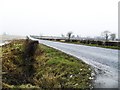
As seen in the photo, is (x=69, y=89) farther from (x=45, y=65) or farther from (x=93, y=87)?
(x=45, y=65)

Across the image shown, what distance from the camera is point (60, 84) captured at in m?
11.4

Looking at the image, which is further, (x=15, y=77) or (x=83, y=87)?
(x=15, y=77)

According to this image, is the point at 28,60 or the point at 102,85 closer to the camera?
the point at 102,85

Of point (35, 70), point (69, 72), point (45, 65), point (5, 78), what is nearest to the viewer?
point (5, 78)

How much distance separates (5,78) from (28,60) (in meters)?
3.31

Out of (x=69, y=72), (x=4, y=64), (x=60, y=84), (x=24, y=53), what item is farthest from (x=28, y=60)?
(x=60, y=84)

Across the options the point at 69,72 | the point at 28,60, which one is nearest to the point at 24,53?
the point at 28,60

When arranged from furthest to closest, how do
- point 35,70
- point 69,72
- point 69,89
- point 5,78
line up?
1. point 35,70
2. point 69,72
3. point 5,78
4. point 69,89

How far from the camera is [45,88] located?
10.9 metres

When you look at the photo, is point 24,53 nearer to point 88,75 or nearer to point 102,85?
point 88,75

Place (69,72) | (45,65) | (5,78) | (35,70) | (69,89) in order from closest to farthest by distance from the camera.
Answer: (69,89) < (5,78) < (69,72) < (35,70) < (45,65)

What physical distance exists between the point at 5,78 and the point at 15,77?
736 millimetres

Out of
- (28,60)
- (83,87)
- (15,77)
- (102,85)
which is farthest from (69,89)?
(28,60)

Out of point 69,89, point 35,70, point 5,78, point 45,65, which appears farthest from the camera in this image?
point 45,65
